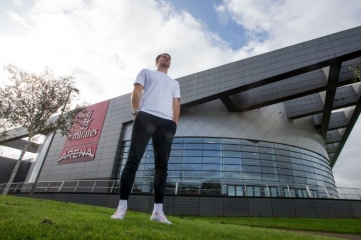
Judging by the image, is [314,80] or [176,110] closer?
[176,110]

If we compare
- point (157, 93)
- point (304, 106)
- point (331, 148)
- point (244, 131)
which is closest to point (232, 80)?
point (244, 131)

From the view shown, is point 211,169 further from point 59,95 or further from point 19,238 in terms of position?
point 19,238

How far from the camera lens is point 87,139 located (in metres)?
28.9

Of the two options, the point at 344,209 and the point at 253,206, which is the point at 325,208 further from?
the point at 253,206

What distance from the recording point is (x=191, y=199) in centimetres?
1547

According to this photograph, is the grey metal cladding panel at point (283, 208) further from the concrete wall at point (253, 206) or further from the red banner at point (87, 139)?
the red banner at point (87, 139)

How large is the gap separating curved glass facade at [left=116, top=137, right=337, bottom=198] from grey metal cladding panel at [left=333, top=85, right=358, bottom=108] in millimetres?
6925

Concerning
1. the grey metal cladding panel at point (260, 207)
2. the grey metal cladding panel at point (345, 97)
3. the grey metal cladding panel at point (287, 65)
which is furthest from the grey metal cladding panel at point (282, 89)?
the grey metal cladding panel at point (260, 207)

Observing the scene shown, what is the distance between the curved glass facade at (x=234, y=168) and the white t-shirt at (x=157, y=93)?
17.9 meters

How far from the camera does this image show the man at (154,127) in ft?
10.1

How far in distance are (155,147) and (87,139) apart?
91.6 ft

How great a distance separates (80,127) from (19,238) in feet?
102

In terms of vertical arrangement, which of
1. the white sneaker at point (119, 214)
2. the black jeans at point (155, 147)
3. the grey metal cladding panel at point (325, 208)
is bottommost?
the white sneaker at point (119, 214)

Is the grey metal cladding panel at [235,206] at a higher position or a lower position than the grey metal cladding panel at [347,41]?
lower
